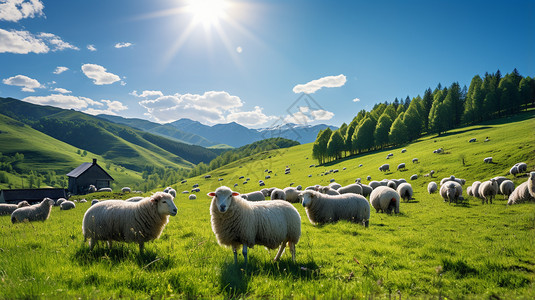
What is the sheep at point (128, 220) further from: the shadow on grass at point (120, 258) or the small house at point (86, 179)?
the small house at point (86, 179)

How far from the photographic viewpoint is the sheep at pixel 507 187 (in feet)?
65.1

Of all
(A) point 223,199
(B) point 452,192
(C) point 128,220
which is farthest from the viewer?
(B) point 452,192

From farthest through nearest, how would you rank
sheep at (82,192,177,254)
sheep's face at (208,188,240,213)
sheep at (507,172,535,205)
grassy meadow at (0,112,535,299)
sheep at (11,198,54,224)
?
sheep at (507,172,535,205)
sheep at (11,198,54,224)
sheep at (82,192,177,254)
sheep's face at (208,188,240,213)
grassy meadow at (0,112,535,299)

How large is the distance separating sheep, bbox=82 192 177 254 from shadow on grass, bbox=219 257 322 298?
2820mm

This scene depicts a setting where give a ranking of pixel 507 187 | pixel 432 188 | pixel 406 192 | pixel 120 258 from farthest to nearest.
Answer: pixel 432 188 < pixel 406 192 < pixel 507 187 < pixel 120 258

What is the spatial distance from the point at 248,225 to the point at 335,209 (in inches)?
306

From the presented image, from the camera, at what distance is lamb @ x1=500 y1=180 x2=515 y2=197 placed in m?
19.8

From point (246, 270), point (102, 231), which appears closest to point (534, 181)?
point (246, 270)

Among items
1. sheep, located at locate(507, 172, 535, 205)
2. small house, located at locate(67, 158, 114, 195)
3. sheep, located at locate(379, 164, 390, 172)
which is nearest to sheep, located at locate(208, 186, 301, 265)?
sheep, located at locate(507, 172, 535, 205)

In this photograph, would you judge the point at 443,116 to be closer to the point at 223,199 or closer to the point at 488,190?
the point at 488,190

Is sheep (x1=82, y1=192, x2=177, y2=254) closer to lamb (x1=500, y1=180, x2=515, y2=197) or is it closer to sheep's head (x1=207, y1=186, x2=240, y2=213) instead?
sheep's head (x1=207, y1=186, x2=240, y2=213)

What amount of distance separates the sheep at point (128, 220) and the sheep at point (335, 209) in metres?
7.47

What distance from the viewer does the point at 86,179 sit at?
67.2 m

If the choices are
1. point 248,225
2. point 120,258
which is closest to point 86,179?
point 120,258
